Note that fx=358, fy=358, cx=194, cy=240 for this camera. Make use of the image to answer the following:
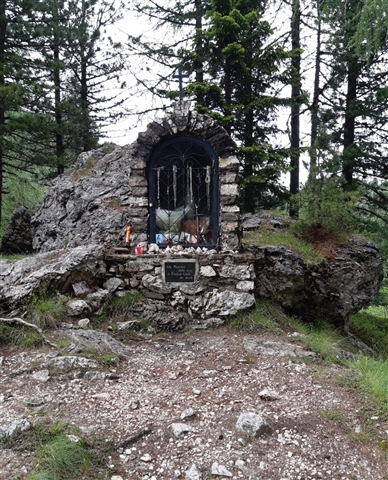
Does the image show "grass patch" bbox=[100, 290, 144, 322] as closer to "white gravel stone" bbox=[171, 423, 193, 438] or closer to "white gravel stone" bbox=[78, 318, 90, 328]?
"white gravel stone" bbox=[78, 318, 90, 328]

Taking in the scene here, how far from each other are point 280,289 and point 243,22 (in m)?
6.72

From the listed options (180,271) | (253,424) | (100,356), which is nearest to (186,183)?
(180,271)

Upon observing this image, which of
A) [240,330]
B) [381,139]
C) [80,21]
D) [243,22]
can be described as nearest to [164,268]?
[240,330]

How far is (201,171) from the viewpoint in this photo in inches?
264

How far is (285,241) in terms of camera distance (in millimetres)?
7652

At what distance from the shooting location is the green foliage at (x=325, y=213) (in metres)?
7.71

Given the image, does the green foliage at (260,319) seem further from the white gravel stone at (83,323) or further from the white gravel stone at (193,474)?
the white gravel stone at (193,474)

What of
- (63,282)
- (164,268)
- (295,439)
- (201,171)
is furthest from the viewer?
(201,171)

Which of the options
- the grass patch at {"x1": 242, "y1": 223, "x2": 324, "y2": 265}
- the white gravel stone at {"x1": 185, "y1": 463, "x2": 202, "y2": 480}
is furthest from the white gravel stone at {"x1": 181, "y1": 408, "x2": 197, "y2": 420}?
the grass patch at {"x1": 242, "y1": 223, "x2": 324, "y2": 265}

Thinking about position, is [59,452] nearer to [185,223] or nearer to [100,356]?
[100,356]

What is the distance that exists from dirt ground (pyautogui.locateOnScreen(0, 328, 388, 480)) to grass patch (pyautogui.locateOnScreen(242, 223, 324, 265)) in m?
3.12

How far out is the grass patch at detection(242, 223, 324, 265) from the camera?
7.38 m

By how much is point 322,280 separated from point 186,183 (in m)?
3.46

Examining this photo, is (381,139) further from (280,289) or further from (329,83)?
(280,289)
